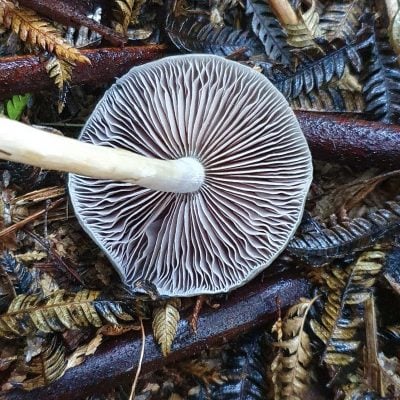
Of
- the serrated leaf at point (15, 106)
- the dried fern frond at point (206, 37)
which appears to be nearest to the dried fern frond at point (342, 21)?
the dried fern frond at point (206, 37)

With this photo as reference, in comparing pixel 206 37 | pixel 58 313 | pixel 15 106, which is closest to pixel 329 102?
pixel 206 37

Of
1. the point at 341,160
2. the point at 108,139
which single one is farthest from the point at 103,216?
the point at 341,160

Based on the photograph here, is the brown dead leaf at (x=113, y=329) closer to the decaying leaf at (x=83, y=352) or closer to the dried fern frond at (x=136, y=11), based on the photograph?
the decaying leaf at (x=83, y=352)

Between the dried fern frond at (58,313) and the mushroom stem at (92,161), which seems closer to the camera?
the mushroom stem at (92,161)

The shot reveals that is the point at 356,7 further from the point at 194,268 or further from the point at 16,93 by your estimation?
the point at 16,93

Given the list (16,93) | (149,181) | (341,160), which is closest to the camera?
(149,181)

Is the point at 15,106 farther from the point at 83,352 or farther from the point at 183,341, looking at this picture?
the point at 183,341
